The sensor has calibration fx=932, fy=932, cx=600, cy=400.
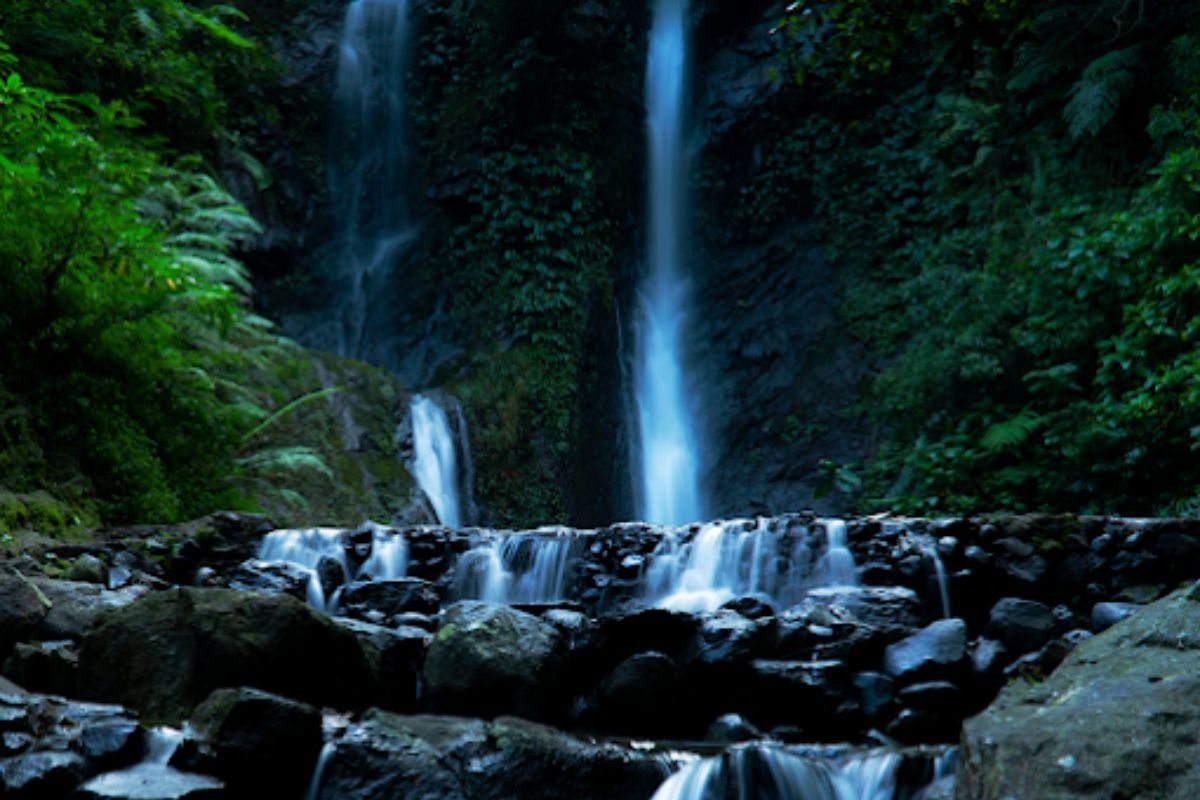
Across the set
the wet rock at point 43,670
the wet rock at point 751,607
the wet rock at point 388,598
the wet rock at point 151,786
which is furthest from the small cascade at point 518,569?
the wet rock at point 151,786

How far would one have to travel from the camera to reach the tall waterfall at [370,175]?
15242 mm

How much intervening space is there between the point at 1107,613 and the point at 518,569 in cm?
418

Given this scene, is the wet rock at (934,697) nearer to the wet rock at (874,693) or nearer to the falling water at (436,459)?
the wet rock at (874,693)

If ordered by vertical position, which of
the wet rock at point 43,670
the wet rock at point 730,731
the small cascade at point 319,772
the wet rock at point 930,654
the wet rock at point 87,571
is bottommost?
the wet rock at point 730,731

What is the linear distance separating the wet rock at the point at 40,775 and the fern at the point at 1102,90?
11.4m

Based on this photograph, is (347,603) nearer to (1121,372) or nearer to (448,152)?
(1121,372)

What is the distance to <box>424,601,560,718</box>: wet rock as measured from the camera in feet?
14.9

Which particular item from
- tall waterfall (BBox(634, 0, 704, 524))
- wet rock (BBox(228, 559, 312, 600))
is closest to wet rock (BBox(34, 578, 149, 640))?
wet rock (BBox(228, 559, 312, 600))

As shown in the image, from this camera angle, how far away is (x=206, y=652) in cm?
401

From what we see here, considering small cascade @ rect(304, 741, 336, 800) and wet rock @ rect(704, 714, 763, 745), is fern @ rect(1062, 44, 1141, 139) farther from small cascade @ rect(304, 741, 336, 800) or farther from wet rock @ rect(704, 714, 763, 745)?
small cascade @ rect(304, 741, 336, 800)

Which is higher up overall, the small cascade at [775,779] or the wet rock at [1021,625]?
the wet rock at [1021,625]

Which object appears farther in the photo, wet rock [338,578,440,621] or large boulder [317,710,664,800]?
wet rock [338,578,440,621]

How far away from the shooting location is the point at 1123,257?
9.11 m

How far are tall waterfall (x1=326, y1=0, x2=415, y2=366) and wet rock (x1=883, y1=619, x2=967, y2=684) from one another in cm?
1121
